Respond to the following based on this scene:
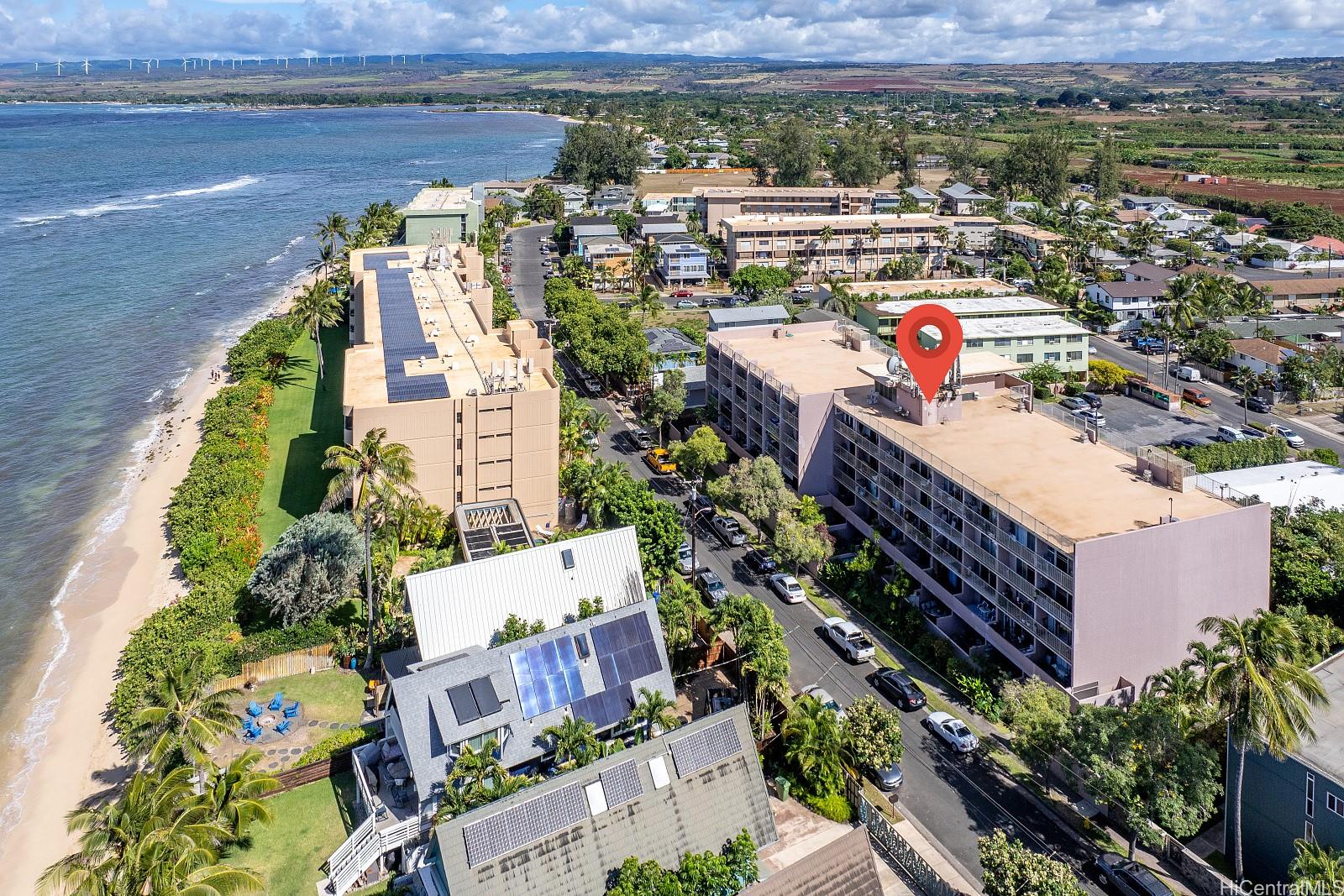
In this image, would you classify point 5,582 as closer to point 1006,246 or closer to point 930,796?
point 930,796

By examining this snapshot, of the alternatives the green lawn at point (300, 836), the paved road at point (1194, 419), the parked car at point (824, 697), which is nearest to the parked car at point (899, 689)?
the parked car at point (824, 697)

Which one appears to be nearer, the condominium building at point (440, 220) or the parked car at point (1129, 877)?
the parked car at point (1129, 877)

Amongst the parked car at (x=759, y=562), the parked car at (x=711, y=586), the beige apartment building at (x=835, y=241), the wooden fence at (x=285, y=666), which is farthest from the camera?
the beige apartment building at (x=835, y=241)

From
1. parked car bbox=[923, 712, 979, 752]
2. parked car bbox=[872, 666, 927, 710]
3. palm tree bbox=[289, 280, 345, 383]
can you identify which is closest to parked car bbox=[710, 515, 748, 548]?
parked car bbox=[872, 666, 927, 710]

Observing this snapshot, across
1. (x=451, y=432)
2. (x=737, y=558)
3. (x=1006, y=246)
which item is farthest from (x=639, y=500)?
(x=1006, y=246)

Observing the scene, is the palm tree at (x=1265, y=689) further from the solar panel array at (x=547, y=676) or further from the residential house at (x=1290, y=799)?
the solar panel array at (x=547, y=676)

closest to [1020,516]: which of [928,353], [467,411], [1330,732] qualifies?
[928,353]

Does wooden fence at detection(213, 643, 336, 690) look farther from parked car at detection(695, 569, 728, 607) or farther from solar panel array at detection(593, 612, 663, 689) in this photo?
parked car at detection(695, 569, 728, 607)

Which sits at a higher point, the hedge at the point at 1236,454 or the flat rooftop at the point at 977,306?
the flat rooftop at the point at 977,306
